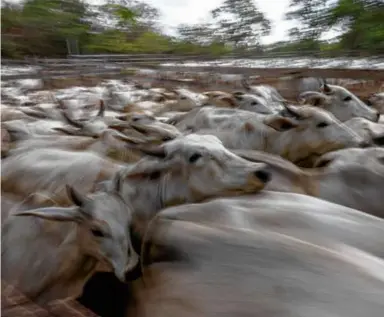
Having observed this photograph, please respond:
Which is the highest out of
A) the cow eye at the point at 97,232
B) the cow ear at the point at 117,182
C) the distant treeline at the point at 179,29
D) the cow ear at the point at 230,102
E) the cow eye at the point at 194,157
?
the distant treeline at the point at 179,29

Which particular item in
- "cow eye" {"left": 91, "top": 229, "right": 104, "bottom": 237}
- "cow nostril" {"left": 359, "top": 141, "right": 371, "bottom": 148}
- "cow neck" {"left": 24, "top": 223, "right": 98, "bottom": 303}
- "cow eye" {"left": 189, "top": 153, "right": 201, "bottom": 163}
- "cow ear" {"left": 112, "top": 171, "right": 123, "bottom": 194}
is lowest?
"cow neck" {"left": 24, "top": 223, "right": 98, "bottom": 303}

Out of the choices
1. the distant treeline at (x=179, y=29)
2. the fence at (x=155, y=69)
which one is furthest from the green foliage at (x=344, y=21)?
the fence at (x=155, y=69)

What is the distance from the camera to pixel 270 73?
5484mm

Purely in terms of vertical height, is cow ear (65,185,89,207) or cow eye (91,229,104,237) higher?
cow ear (65,185,89,207)

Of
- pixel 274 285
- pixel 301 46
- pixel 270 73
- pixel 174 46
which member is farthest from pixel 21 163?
pixel 174 46

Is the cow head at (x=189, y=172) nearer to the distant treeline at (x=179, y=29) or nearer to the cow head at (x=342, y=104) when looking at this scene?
the cow head at (x=342, y=104)

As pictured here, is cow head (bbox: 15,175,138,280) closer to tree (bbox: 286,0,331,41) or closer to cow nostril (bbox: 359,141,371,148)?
cow nostril (bbox: 359,141,371,148)

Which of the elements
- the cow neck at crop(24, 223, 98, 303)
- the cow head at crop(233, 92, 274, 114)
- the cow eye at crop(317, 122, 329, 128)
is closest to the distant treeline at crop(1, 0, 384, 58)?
the cow head at crop(233, 92, 274, 114)

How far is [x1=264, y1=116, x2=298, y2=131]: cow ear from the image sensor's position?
115 inches

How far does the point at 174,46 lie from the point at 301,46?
251 centimetres

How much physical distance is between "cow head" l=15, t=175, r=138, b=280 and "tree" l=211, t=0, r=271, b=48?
6318 millimetres

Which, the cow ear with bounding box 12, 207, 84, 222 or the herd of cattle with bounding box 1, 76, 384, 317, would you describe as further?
the cow ear with bounding box 12, 207, 84, 222

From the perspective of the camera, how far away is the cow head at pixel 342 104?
366 cm

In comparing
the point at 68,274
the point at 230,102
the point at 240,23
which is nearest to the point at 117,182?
the point at 68,274
